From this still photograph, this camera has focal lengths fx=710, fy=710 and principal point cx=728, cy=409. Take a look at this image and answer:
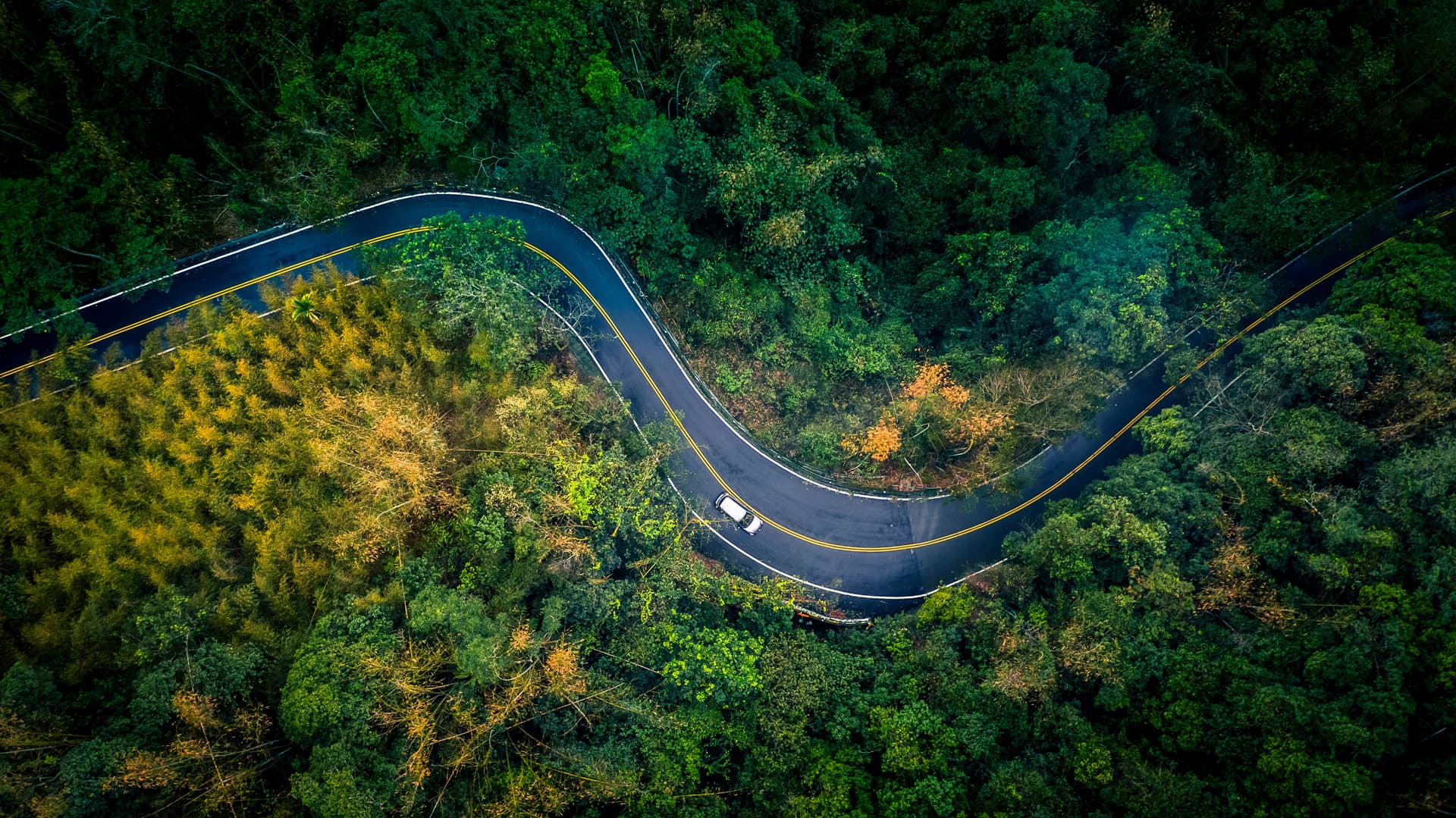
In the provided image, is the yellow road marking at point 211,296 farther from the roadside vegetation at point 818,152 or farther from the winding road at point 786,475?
the roadside vegetation at point 818,152

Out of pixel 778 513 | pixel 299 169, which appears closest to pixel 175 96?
pixel 299 169

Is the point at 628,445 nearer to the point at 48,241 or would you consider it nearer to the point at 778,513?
the point at 778,513

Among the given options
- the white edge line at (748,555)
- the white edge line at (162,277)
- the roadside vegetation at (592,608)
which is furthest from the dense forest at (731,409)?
the white edge line at (748,555)

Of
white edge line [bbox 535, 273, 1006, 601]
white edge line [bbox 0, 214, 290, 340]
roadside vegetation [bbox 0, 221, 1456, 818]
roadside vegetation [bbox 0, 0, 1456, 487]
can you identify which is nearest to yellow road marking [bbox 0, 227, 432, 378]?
white edge line [bbox 0, 214, 290, 340]

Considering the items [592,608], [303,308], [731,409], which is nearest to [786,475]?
[731,409]

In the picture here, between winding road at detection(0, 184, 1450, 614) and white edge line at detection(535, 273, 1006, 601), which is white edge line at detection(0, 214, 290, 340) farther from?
white edge line at detection(535, 273, 1006, 601)
